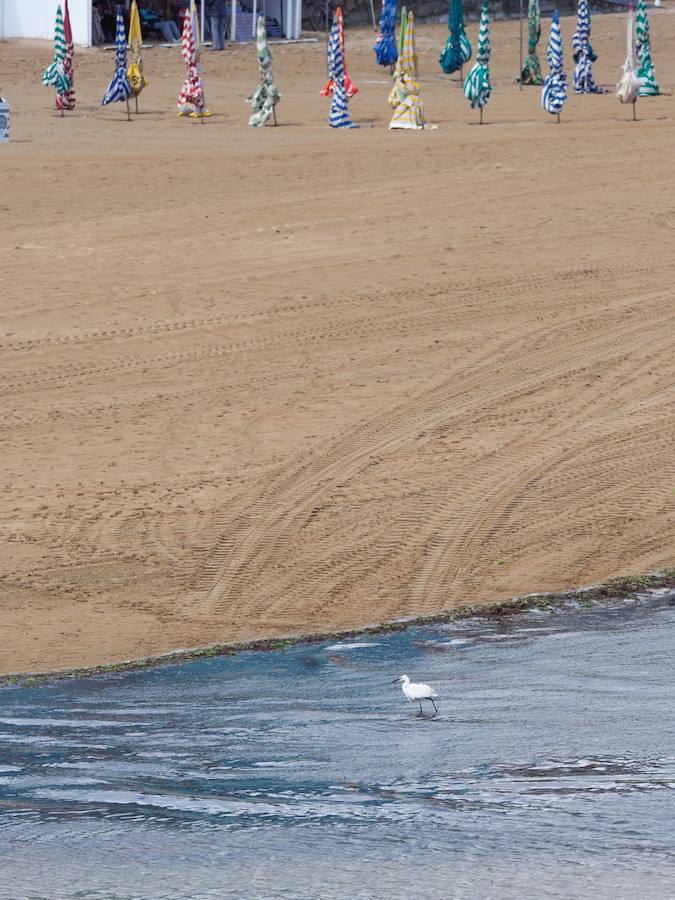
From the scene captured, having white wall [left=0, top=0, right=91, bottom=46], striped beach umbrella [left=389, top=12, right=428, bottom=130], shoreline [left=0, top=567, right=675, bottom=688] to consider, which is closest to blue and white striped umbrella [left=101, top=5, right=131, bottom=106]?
striped beach umbrella [left=389, top=12, right=428, bottom=130]

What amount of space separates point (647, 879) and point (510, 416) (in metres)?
8.51

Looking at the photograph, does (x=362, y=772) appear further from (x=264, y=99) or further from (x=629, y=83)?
(x=264, y=99)

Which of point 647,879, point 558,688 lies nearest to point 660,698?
point 558,688

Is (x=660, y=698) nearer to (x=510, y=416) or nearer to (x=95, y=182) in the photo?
(x=510, y=416)

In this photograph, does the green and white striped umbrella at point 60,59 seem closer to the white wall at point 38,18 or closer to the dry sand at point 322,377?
the dry sand at point 322,377

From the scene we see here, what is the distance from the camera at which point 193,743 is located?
8102 mm

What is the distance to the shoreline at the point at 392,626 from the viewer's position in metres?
9.51

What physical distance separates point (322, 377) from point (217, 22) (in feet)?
91.6

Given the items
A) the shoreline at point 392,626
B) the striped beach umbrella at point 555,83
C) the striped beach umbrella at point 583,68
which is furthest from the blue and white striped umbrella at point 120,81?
the shoreline at point 392,626

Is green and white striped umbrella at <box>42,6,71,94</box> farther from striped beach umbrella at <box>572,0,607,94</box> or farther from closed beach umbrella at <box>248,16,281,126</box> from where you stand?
striped beach umbrella at <box>572,0,607,94</box>

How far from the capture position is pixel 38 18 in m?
41.3

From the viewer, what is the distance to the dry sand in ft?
36.9

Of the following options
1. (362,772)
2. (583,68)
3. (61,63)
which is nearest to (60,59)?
(61,63)

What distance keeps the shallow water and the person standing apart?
3384 centimetres
